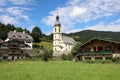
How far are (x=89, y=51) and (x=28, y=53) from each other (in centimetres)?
3027

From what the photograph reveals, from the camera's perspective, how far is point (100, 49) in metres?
55.4

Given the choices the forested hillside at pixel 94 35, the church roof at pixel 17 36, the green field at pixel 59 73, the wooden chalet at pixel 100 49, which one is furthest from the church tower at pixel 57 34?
the green field at pixel 59 73

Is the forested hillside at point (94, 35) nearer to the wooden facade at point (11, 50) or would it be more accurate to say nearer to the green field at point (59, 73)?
the wooden facade at point (11, 50)

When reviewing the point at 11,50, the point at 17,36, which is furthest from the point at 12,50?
the point at 17,36

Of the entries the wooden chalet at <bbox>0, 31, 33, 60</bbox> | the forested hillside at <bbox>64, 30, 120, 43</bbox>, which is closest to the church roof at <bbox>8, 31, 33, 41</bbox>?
the wooden chalet at <bbox>0, 31, 33, 60</bbox>

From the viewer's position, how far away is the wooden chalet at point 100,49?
50156 millimetres

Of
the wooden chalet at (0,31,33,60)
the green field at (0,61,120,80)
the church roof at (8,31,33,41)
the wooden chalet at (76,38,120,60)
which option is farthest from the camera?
the church roof at (8,31,33,41)

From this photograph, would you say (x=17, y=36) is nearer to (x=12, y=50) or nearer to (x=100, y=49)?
(x=12, y=50)

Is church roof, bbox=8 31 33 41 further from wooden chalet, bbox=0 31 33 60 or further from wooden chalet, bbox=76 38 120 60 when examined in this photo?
wooden chalet, bbox=76 38 120 60

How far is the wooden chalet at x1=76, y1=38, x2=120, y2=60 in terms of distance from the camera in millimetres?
50156

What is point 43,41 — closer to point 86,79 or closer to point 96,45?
point 96,45

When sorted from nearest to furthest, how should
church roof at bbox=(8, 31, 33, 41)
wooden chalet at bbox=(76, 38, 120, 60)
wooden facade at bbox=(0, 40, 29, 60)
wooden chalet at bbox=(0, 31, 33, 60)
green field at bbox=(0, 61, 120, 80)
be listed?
green field at bbox=(0, 61, 120, 80) → wooden chalet at bbox=(76, 38, 120, 60) → wooden facade at bbox=(0, 40, 29, 60) → wooden chalet at bbox=(0, 31, 33, 60) → church roof at bbox=(8, 31, 33, 41)

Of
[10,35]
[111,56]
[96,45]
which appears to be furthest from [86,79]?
[10,35]

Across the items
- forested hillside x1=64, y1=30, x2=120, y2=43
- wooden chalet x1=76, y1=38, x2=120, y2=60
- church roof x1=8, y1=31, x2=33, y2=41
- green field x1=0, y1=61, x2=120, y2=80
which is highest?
forested hillside x1=64, y1=30, x2=120, y2=43
